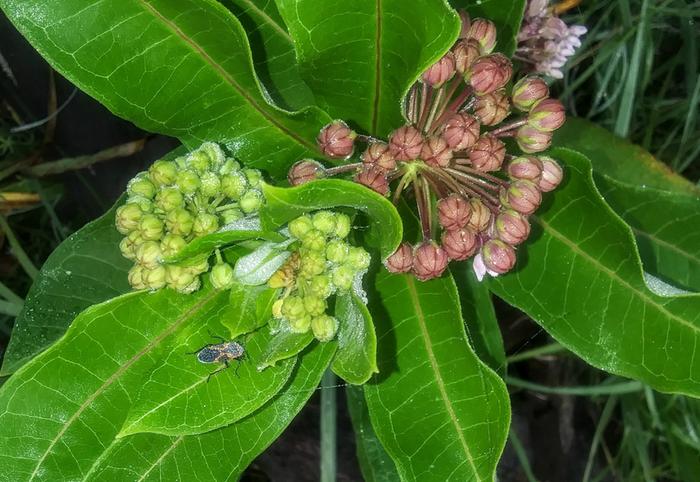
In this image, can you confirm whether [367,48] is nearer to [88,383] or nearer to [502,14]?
[502,14]

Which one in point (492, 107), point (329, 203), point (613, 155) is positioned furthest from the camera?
point (613, 155)

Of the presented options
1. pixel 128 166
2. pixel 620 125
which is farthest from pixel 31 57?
pixel 620 125

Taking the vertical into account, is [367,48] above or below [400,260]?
above

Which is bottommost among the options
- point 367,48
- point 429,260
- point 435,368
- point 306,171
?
point 435,368

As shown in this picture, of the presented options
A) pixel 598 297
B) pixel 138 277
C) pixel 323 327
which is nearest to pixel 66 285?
pixel 138 277

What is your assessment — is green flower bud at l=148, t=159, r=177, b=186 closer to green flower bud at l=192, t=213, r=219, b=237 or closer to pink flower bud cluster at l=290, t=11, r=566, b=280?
green flower bud at l=192, t=213, r=219, b=237

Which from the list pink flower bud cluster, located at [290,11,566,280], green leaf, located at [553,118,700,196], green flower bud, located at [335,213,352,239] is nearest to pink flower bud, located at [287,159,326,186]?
pink flower bud cluster, located at [290,11,566,280]

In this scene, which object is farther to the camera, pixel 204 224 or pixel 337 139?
pixel 337 139
